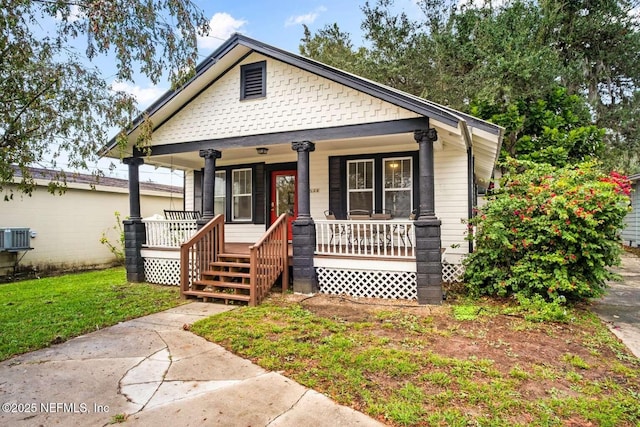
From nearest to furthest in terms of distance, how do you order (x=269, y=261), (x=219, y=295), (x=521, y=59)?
(x=219, y=295)
(x=269, y=261)
(x=521, y=59)

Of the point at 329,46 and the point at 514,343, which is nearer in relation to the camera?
the point at 514,343

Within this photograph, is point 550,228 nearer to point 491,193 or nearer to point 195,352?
point 491,193

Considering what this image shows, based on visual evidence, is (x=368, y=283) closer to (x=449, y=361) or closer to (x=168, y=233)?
Result: (x=449, y=361)

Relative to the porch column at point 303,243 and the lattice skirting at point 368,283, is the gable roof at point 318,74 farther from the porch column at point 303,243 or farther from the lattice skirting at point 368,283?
the lattice skirting at point 368,283

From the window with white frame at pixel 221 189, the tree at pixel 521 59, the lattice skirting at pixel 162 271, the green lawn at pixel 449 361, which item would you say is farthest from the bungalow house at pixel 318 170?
the tree at pixel 521 59

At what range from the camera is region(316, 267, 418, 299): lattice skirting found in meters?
6.73

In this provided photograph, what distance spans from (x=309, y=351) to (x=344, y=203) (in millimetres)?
5137

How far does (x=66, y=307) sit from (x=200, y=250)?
2.39 meters

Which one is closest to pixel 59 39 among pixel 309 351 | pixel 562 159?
pixel 309 351

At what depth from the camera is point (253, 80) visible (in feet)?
25.8

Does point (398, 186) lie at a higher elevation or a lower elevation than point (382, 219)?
higher

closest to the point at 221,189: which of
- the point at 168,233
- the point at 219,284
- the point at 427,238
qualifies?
the point at 168,233

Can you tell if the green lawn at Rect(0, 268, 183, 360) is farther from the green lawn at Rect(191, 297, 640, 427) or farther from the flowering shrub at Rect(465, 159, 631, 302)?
the flowering shrub at Rect(465, 159, 631, 302)

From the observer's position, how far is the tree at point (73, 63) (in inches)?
175
